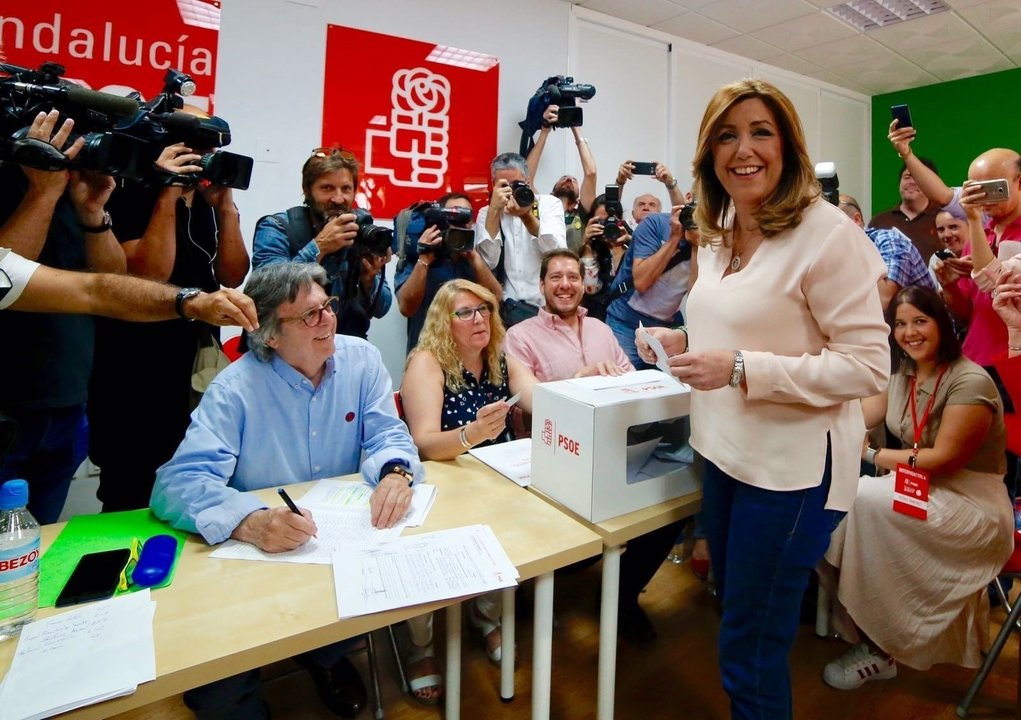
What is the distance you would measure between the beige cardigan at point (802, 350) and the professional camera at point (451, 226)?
130 centimetres

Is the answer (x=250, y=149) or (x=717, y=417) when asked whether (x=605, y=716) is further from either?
(x=250, y=149)

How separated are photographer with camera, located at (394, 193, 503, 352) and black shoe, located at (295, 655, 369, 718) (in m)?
1.20

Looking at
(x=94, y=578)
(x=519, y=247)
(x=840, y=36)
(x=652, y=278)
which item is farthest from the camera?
(x=840, y=36)

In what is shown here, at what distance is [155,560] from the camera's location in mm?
1035

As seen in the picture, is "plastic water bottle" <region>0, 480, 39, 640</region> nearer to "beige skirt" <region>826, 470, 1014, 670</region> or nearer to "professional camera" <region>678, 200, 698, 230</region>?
"beige skirt" <region>826, 470, 1014, 670</region>

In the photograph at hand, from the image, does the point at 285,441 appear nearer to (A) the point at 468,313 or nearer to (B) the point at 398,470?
(B) the point at 398,470

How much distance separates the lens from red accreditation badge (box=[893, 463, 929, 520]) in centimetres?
171

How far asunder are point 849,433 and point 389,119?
2785mm

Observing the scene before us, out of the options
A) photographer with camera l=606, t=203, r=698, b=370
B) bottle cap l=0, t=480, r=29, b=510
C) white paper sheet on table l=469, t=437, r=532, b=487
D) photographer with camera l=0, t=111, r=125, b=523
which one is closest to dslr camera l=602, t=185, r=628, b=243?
photographer with camera l=606, t=203, r=698, b=370

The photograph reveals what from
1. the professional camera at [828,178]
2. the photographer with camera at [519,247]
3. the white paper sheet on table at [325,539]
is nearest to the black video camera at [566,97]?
the photographer with camera at [519,247]

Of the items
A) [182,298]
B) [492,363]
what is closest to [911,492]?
[492,363]

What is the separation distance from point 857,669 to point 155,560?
75.8 inches

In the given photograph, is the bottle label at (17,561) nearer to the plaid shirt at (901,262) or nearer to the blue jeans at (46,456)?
the blue jeans at (46,456)

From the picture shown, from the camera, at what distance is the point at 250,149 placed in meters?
2.87
